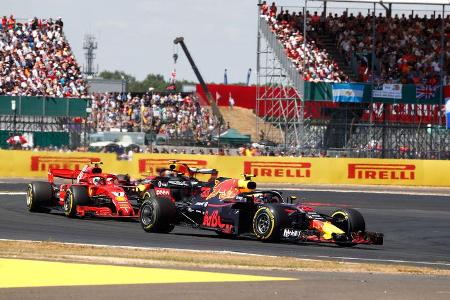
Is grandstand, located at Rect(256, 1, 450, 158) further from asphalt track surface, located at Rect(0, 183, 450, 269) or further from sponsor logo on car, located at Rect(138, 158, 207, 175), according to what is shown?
asphalt track surface, located at Rect(0, 183, 450, 269)

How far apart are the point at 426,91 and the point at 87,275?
125 ft

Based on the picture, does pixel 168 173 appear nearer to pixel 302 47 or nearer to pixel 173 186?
pixel 173 186

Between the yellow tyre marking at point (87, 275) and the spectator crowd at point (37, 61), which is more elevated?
the spectator crowd at point (37, 61)

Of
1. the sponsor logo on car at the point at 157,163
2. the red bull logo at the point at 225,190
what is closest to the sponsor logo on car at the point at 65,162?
the sponsor logo on car at the point at 157,163

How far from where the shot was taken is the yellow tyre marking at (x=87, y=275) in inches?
480

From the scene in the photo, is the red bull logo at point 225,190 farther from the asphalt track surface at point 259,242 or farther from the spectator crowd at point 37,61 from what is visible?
the spectator crowd at point 37,61

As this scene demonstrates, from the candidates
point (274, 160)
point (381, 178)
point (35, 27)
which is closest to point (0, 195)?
point (274, 160)

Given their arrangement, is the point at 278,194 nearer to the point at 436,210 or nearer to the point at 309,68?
the point at 436,210

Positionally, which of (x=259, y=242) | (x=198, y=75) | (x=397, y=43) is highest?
(x=397, y=43)

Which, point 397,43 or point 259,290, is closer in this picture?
point 259,290

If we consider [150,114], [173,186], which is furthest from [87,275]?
[150,114]

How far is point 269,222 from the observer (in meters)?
19.7

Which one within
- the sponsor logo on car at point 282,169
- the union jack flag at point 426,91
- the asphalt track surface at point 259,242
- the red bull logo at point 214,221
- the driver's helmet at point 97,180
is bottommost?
the asphalt track surface at point 259,242

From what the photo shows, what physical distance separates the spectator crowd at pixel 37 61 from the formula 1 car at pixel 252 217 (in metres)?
31.7
